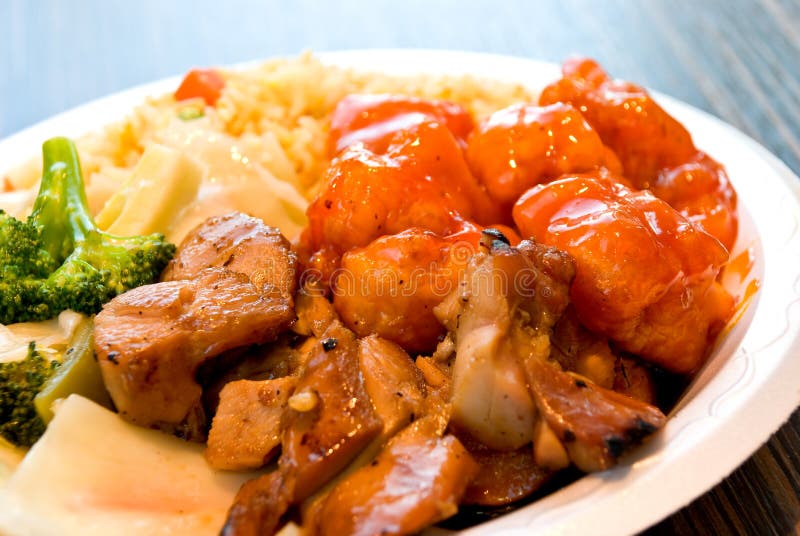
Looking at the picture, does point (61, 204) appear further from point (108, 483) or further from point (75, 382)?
point (108, 483)

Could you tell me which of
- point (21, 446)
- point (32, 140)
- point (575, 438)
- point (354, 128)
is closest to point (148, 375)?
point (21, 446)

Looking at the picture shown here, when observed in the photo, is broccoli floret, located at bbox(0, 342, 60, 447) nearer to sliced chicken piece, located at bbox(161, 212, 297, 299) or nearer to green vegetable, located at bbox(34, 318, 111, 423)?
green vegetable, located at bbox(34, 318, 111, 423)

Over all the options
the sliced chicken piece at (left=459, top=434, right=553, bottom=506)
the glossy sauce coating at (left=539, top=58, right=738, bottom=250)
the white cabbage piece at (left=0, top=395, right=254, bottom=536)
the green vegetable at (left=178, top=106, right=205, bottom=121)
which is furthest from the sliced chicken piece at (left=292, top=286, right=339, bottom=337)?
the green vegetable at (left=178, top=106, right=205, bottom=121)

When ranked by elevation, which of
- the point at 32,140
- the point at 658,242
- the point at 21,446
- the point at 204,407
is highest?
the point at 658,242

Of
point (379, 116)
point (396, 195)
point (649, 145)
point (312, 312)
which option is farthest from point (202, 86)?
point (649, 145)

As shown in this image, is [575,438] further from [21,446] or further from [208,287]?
[21,446]

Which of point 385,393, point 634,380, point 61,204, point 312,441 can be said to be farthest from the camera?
point 61,204
